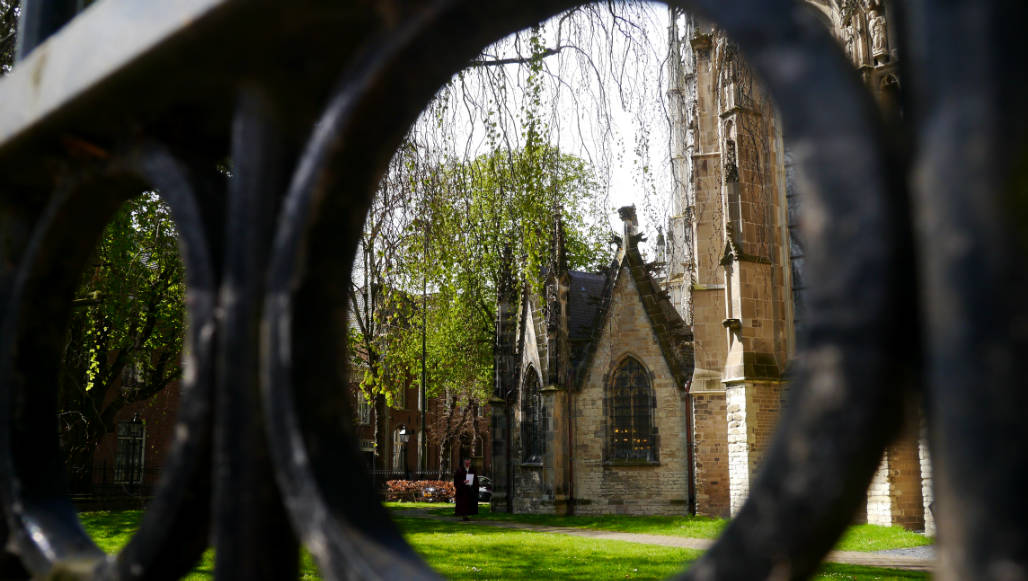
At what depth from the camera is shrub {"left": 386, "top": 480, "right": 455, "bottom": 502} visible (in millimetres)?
34219

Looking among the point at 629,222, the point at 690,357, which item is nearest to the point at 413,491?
the point at 690,357

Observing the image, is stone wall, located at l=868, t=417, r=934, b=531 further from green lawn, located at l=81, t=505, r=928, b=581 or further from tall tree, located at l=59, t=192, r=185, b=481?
tall tree, located at l=59, t=192, r=185, b=481

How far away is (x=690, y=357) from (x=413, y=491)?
14.9 m

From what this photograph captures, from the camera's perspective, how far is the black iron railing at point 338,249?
458mm

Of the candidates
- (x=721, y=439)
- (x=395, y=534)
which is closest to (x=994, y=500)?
(x=395, y=534)

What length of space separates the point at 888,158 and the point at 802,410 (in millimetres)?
162

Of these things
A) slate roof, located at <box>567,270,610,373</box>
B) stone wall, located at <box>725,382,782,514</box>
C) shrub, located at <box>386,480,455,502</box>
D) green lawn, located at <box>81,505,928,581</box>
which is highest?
slate roof, located at <box>567,270,610,373</box>

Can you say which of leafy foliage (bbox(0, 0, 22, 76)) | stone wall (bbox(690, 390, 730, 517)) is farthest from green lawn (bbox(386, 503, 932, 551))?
leafy foliage (bbox(0, 0, 22, 76))

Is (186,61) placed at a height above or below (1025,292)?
above

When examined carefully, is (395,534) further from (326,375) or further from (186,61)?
(186,61)

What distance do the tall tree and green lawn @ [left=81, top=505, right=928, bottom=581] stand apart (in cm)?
189

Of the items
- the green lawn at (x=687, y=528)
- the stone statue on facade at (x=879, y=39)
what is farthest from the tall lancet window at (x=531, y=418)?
the stone statue on facade at (x=879, y=39)

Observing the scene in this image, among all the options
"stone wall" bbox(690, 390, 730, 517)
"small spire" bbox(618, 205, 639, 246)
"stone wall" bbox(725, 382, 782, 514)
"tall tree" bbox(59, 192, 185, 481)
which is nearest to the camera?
"tall tree" bbox(59, 192, 185, 481)

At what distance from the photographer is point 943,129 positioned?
47 cm
